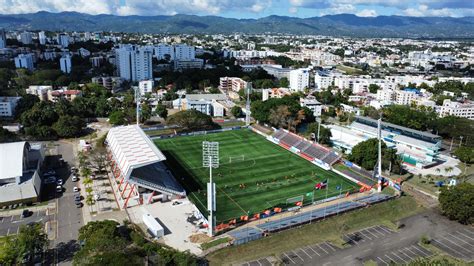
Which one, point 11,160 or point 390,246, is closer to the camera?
point 390,246

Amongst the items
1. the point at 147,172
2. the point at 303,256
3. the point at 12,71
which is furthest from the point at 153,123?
the point at 12,71

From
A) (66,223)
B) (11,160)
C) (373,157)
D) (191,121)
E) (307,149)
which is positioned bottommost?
(66,223)

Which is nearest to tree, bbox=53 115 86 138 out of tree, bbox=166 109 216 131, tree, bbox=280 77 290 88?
tree, bbox=166 109 216 131

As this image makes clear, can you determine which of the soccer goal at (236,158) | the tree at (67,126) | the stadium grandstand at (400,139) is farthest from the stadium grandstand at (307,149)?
the tree at (67,126)

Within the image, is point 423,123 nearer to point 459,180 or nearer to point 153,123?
point 459,180

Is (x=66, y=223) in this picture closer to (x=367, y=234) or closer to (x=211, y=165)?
(x=211, y=165)

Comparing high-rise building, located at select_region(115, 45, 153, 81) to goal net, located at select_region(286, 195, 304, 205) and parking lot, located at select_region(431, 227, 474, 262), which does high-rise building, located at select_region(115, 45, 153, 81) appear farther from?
parking lot, located at select_region(431, 227, 474, 262)

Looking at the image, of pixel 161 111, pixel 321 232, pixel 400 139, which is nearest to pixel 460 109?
pixel 400 139
